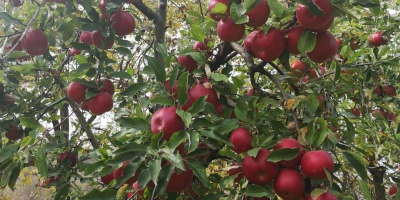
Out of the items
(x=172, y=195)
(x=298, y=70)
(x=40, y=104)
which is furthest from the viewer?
(x=40, y=104)

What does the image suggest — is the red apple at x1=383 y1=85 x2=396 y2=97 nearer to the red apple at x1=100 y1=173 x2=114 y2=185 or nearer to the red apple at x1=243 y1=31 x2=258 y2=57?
the red apple at x1=243 y1=31 x2=258 y2=57

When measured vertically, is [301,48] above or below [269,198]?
above

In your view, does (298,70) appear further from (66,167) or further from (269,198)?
(66,167)

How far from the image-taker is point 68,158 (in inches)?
88.0

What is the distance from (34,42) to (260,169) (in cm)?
120

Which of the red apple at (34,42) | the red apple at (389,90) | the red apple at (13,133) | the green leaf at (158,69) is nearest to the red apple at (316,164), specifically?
the green leaf at (158,69)

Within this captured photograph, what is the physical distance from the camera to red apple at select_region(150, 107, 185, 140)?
111cm

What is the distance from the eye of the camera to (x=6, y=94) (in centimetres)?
194

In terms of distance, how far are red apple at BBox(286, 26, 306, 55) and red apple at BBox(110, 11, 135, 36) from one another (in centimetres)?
76

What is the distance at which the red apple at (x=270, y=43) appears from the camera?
48.5 inches

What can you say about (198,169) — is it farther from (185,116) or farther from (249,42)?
(249,42)

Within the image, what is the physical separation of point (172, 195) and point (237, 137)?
35 centimetres

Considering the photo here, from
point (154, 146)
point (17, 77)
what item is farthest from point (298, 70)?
point (17, 77)

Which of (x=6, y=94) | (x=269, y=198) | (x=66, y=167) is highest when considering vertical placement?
(x=6, y=94)
